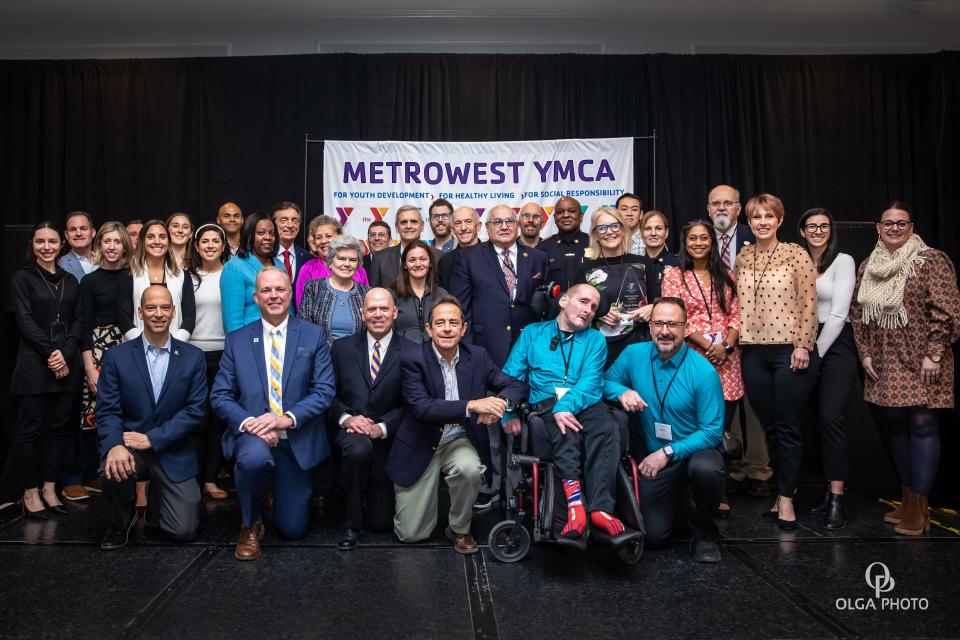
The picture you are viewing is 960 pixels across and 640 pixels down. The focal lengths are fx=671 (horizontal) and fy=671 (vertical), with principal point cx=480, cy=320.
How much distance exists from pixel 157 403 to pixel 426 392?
1.28 metres

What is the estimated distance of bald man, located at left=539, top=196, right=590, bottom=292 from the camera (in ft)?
13.3

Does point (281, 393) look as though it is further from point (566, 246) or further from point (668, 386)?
point (566, 246)

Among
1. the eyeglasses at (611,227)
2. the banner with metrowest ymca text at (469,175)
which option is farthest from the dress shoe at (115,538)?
the banner with metrowest ymca text at (469,175)

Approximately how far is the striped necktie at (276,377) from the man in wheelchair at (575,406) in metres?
1.08

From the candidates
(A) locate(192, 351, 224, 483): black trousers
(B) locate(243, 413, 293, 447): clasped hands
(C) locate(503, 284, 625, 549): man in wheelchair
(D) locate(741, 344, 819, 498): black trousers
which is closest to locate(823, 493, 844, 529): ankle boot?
(D) locate(741, 344, 819, 498): black trousers

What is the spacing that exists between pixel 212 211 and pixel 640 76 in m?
3.84

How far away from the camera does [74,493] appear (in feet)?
12.6

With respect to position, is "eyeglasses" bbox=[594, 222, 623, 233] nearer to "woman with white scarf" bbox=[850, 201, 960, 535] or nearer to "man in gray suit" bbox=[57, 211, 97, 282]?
"woman with white scarf" bbox=[850, 201, 960, 535]

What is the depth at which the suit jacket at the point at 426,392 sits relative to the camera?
3152 mm

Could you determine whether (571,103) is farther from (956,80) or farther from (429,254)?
(956,80)

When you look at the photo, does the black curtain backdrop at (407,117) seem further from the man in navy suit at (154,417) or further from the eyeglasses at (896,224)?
the man in navy suit at (154,417)

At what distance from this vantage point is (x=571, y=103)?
227 inches

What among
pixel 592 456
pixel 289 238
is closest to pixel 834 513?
pixel 592 456

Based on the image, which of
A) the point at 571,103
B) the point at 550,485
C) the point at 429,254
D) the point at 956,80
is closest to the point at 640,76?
the point at 571,103
